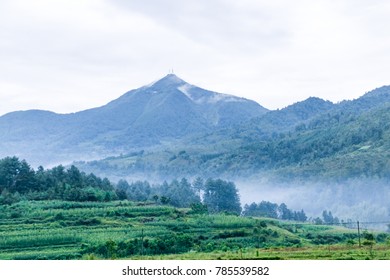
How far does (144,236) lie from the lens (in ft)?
142

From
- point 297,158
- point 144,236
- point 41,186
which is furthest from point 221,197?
point 297,158

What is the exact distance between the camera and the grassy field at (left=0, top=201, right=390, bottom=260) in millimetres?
32719

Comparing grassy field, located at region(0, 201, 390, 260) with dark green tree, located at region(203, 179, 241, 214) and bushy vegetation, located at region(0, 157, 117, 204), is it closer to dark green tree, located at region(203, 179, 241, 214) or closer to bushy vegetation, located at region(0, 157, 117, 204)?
bushy vegetation, located at region(0, 157, 117, 204)

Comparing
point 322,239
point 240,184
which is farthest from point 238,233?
point 240,184

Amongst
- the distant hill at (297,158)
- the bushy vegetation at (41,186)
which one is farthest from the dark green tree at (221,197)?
the distant hill at (297,158)

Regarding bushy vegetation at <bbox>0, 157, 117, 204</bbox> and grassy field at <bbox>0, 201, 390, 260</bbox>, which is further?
bushy vegetation at <bbox>0, 157, 117, 204</bbox>

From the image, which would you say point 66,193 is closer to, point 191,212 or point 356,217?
point 191,212

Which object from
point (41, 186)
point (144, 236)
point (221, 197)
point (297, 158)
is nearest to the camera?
point (144, 236)

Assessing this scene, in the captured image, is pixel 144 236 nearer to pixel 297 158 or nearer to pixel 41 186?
pixel 41 186

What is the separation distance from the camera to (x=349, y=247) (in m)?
32.8

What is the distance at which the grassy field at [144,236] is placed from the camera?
3272 centimetres

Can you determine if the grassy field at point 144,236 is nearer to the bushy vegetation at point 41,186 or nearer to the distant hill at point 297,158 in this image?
the bushy vegetation at point 41,186

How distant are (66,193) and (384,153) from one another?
83.5 m

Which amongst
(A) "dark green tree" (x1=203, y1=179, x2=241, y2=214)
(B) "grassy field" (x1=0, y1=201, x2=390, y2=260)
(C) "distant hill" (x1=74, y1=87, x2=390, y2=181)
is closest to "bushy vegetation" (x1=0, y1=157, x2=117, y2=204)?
(B) "grassy field" (x1=0, y1=201, x2=390, y2=260)
